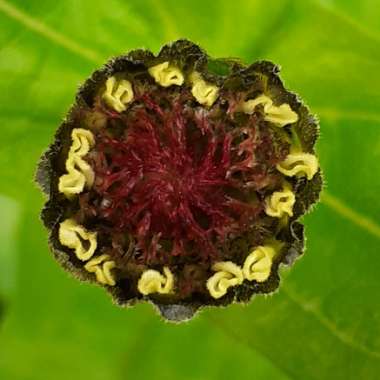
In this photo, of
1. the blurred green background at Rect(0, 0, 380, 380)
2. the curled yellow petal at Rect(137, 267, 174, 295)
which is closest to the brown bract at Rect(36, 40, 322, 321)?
the curled yellow petal at Rect(137, 267, 174, 295)

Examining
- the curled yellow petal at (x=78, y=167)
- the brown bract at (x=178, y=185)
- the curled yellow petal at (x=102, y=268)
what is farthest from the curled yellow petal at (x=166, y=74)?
the curled yellow petal at (x=102, y=268)

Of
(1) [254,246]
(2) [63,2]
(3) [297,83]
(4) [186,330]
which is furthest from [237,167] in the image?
(4) [186,330]

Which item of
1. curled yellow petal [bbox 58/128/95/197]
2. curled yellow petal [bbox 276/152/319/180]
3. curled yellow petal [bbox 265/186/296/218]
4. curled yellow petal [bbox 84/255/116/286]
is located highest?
curled yellow petal [bbox 276/152/319/180]

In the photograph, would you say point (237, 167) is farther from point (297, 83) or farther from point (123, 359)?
point (123, 359)

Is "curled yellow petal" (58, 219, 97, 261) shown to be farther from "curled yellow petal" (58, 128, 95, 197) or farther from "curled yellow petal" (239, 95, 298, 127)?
"curled yellow petal" (239, 95, 298, 127)

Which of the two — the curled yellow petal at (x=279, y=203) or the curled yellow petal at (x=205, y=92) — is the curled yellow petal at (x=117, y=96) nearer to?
the curled yellow petal at (x=205, y=92)

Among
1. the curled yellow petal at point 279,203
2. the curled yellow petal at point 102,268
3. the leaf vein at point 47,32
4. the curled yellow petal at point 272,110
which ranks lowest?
the curled yellow petal at point 102,268

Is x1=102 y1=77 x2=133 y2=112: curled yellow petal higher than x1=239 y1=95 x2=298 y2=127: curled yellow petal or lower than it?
lower
